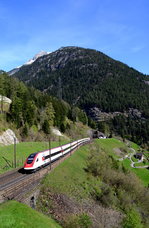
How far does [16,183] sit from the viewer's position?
22.2 m

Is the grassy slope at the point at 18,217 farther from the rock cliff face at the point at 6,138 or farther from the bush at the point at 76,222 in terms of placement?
the rock cliff face at the point at 6,138

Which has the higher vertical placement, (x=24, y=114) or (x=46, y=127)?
(x=24, y=114)

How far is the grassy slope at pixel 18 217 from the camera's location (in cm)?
1343

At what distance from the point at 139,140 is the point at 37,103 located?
117 meters

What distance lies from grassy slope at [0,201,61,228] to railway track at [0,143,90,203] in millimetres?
1795

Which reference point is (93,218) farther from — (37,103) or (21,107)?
(37,103)

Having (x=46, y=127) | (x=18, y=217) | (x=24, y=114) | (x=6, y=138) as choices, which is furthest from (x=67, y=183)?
(x=46, y=127)

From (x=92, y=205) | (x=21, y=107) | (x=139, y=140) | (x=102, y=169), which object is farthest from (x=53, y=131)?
(x=139, y=140)

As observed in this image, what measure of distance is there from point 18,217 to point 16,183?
8040 mm

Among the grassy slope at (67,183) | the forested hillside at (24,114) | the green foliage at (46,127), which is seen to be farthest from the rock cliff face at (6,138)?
the green foliage at (46,127)

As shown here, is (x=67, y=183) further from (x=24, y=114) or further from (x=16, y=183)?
(x=24, y=114)

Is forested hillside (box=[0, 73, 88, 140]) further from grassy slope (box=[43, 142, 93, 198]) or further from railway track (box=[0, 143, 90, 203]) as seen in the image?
grassy slope (box=[43, 142, 93, 198])

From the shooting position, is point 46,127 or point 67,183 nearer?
point 67,183

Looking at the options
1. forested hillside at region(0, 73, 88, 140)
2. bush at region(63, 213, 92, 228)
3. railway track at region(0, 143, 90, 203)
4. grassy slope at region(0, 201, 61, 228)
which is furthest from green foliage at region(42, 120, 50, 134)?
grassy slope at region(0, 201, 61, 228)
